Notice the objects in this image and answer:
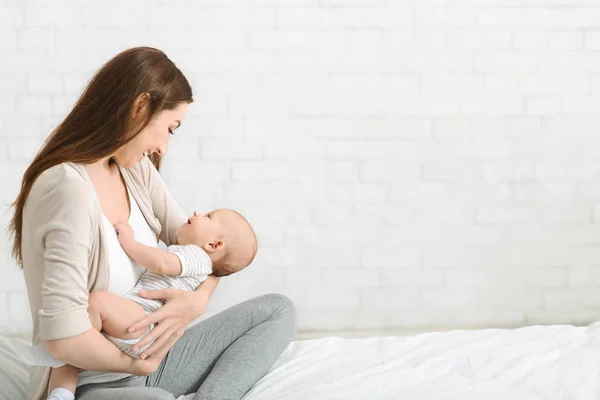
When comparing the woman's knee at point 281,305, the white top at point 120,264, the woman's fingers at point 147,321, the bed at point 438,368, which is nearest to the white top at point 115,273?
the white top at point 120,264

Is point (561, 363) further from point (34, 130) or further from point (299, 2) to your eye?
point (34, 130)

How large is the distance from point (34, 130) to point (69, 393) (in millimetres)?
1858

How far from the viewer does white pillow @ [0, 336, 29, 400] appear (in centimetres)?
190

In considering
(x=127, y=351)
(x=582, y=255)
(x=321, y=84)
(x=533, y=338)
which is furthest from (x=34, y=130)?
(x=582, y=255)

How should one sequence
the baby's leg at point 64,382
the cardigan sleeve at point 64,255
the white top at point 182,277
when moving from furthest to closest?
the white top at point 182,277
the baby's leg at point 64,382
the cardigan sleeve at point 64,255

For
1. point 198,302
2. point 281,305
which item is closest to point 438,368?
point 281,305

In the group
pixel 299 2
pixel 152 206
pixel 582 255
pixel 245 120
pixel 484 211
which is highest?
pixel 299 2

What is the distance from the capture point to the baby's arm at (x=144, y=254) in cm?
174

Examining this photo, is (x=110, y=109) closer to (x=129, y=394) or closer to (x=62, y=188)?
(x=62, y=188)

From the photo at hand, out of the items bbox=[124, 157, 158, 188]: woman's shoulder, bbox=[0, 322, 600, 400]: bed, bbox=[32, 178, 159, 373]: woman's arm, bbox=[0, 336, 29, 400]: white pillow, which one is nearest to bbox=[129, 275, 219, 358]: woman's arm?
bbox=[32, 178, 159, 373]: woman's arm

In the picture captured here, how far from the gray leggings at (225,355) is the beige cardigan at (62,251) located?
21 cm

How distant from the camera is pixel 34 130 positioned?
3230 mm

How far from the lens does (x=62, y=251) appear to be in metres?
1.53

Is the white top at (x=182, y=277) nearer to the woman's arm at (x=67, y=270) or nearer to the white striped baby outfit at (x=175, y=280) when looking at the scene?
the white striped baby outfit at (x=175, y=280)
